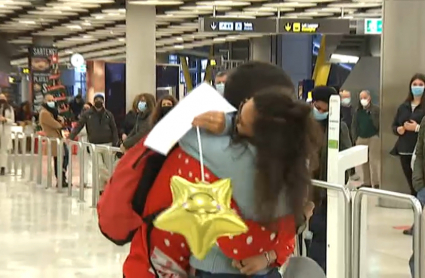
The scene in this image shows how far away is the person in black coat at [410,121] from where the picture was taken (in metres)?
8.71

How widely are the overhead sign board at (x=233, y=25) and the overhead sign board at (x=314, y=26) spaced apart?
30 centimetres

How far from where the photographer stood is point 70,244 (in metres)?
8.04

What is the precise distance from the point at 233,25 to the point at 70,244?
10300 mm

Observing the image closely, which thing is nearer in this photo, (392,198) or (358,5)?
(392,198)

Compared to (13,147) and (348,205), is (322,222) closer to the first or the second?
(348,205)

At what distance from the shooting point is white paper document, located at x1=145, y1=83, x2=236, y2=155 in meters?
2.07

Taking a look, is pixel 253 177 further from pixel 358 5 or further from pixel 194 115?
pixel 358 5

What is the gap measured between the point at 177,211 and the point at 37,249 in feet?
19.9

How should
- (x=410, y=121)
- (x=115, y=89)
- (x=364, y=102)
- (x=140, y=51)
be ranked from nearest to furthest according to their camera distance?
1. (x=410, y=121)
2. (x=364, y=102)
3. (x=140, y=51)
4. (x=115, y=89)

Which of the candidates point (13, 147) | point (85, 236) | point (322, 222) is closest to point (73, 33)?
point (13, 147)

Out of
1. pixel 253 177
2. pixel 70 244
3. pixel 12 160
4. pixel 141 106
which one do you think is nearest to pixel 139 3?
pixel 12 160

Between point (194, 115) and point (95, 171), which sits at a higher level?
point (194, 115)

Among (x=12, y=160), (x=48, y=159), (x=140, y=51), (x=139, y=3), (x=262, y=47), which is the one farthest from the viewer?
(x=262, y=47)

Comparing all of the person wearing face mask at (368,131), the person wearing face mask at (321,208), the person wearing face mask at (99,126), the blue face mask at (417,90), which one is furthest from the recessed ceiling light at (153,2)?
the person wearing face mask at (321,208)
